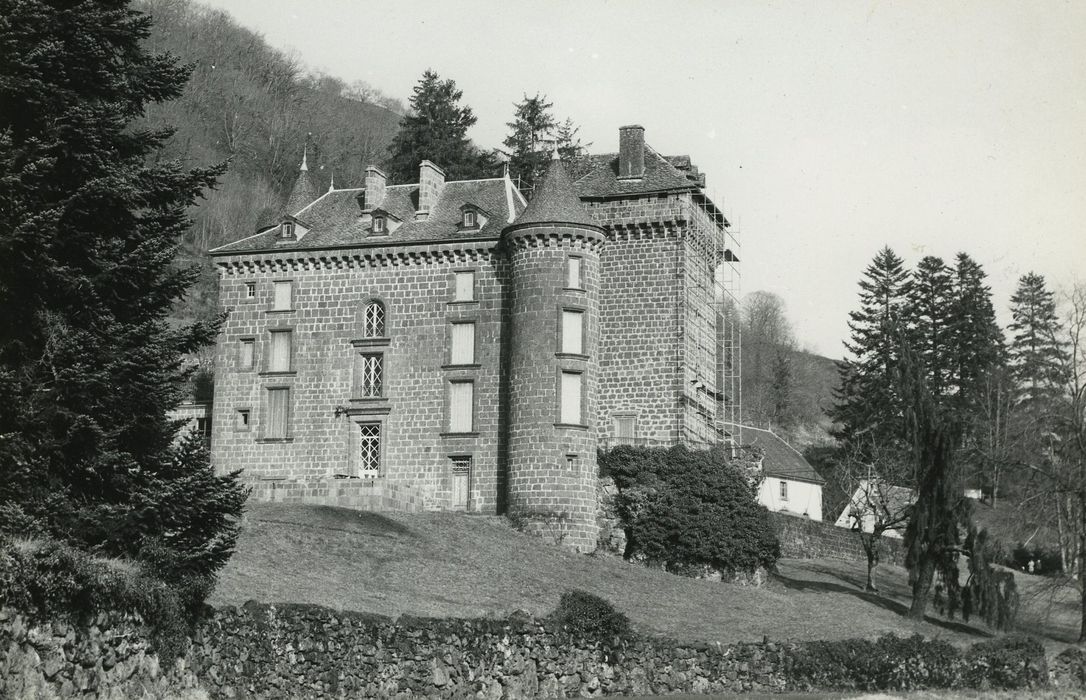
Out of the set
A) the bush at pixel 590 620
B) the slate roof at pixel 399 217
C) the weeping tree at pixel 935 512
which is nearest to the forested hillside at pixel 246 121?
the slate roof at pixel 399 217

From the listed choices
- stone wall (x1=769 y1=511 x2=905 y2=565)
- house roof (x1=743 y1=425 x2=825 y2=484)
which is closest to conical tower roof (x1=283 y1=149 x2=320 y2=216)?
stone wall (x1=769 y1=511 x2=905 y2=565)

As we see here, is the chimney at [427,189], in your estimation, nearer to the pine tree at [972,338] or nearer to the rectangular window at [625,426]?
the rectangular window at [625,426]

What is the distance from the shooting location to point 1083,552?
3738cm

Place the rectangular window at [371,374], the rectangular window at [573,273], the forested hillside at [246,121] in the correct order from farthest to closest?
the forested hillside at [246,121] → the rectangular window at [371,374] → the rectangular window at [573,273]

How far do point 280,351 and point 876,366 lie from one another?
116ft

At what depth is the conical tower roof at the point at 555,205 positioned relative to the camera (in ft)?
142

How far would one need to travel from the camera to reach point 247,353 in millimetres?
47031

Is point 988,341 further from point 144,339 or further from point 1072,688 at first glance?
point 144,339

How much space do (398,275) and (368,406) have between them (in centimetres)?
469

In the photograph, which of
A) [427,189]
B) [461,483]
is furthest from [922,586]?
[427,189]

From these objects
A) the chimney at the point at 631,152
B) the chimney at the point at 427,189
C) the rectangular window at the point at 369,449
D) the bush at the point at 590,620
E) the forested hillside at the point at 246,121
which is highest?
the forested hillside at the point at 246,121

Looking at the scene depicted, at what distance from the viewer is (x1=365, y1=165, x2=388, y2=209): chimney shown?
4850 cm

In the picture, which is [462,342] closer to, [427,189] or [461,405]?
[461,405]

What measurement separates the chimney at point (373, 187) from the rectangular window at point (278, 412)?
754 cm
